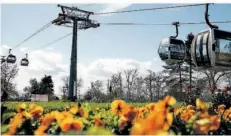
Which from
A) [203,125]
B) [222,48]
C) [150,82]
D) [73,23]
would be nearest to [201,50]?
[222,48]

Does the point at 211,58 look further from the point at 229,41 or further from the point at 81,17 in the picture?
the point at 81,17

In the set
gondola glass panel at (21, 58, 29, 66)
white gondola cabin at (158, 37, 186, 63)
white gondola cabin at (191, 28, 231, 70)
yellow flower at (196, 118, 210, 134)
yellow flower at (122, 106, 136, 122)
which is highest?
gondola glass panel at (21, 58, 29, 66)

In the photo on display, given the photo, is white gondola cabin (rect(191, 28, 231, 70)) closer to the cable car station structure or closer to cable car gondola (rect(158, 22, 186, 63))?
the cable car station structure

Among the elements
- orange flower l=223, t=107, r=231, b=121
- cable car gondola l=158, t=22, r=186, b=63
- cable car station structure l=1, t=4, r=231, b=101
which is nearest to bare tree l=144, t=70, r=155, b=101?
cable car station structure l=1, t=4, r=231, b=101

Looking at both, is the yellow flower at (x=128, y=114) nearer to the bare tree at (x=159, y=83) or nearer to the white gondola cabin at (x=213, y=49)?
the white gondola cabin at (x=213, y=49)

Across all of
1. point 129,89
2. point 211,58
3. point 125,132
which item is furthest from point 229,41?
Result: point 129,89

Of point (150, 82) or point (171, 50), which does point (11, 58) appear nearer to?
point (171, 50)

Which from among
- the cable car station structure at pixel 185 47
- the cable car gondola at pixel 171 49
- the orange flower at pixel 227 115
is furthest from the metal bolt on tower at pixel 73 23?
the orange flower at pixel 227 115
